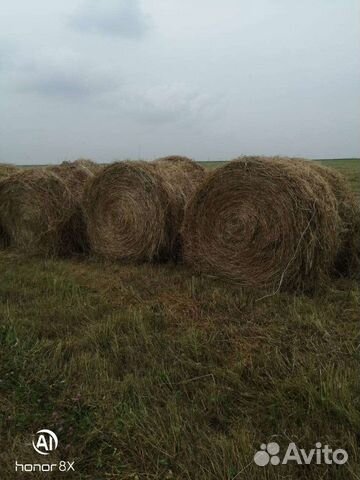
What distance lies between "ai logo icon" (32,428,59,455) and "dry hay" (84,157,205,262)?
4.02 m

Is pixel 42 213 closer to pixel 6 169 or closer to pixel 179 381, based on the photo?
pixel 6 169

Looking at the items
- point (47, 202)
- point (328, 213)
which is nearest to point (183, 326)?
point (328, 213)

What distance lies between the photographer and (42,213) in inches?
287

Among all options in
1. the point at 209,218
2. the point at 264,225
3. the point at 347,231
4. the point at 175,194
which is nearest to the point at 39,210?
the point at 175,194

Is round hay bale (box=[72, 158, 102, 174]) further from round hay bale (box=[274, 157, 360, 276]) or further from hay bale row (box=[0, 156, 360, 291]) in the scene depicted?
round hay bale (box=[274, 157, 360, 276])

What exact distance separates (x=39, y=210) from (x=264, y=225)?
148 inches

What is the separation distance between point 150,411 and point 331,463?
3.17ft

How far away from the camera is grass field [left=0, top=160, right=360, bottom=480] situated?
2248mm

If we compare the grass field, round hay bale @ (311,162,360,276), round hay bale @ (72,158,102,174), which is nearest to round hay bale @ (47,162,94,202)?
round hay bale @ (72,158,102,174)

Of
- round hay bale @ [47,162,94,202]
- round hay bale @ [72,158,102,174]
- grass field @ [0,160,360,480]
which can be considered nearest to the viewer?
grass field @ [0,160,360,480]

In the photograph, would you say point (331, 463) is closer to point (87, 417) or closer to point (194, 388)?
point (194, 388)

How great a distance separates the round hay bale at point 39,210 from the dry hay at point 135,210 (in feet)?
1.43

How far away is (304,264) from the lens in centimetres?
493

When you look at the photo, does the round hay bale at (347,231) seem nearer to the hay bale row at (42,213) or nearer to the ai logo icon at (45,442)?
the hay bale row at (42,213)
